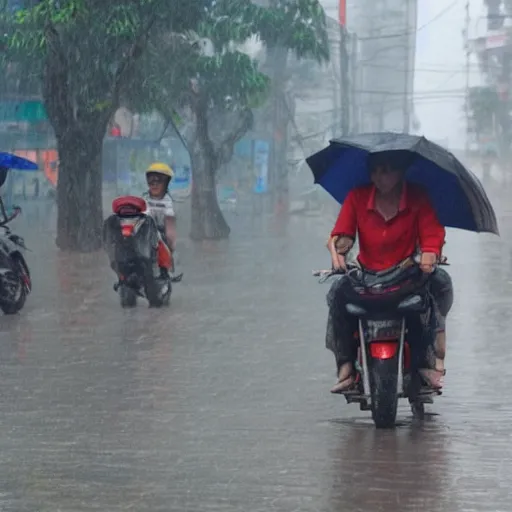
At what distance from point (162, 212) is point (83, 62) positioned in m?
9.07

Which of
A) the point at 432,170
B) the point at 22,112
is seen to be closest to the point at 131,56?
the point at 432,170

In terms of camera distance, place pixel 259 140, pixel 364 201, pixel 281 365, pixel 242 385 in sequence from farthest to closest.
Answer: pixel 259 140 → pixel 281 365 → pixel 242 385 → pixel 364 201

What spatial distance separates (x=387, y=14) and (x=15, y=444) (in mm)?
98290

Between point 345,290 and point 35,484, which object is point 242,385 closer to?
point 345,290

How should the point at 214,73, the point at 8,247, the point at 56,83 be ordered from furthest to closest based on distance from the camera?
1. the point at 214,73
2. the point at 56,83
3. the point at 8,247

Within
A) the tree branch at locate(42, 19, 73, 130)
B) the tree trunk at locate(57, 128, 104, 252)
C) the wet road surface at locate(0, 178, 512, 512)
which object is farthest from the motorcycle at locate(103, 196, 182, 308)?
the tree trunk at locate(57, 128, 104, 252)

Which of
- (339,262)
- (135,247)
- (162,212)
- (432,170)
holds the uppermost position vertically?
(432,170)

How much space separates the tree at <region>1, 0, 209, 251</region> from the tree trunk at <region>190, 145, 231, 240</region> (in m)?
5.23

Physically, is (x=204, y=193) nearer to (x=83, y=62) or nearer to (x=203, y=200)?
(x=203, y=200)

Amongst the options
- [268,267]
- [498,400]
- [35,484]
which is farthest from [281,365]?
[268,267]

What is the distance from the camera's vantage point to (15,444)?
24.7ft

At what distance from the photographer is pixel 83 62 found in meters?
23.3

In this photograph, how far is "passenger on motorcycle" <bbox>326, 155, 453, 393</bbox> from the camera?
7.89 m

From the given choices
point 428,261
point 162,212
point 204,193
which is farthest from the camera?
point 204,193
